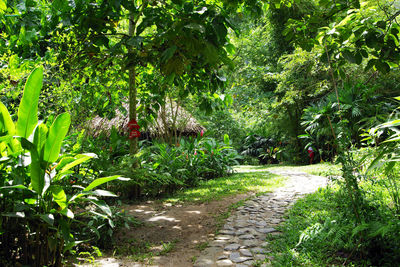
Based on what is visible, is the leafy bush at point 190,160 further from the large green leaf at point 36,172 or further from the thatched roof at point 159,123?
the large green leaf at point 36,172

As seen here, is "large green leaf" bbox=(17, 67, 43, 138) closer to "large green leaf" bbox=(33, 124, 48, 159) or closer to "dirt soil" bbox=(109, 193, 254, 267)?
"large green leaf" bbox=(33, 124, 48, 159)

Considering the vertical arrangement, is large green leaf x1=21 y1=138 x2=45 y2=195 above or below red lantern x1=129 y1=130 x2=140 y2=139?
below

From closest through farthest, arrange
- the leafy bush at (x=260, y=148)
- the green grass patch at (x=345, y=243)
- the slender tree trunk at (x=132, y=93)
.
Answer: the green grass patch at (x=345, y=243)
the slender tree trunk at (x=132, y=93)
the leafy bush at (x=260, y=148)

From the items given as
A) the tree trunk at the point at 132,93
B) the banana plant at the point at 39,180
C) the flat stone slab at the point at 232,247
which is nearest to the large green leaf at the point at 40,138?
the banana plant at the point at 39,180

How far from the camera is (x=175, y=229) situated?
3.53 metres

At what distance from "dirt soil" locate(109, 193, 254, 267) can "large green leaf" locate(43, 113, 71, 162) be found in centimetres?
126

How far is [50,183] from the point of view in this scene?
6.27 feet

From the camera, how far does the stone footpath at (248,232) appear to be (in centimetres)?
258

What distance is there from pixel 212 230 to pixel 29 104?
8.05 feet

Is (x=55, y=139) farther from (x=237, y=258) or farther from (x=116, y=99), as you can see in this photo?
(x=116, y=99)

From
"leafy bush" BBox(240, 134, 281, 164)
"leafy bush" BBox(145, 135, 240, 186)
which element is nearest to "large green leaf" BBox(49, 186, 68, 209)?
"leafy bush" BBox(145, 135, 240, 186)

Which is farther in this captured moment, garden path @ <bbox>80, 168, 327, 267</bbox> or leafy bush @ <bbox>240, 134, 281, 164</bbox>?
leafy bush @ <bbox>240, 134, 281, 164</bbox>

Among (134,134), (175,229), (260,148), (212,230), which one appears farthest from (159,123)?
(260,148)

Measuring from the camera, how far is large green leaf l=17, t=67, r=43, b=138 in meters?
1.91
